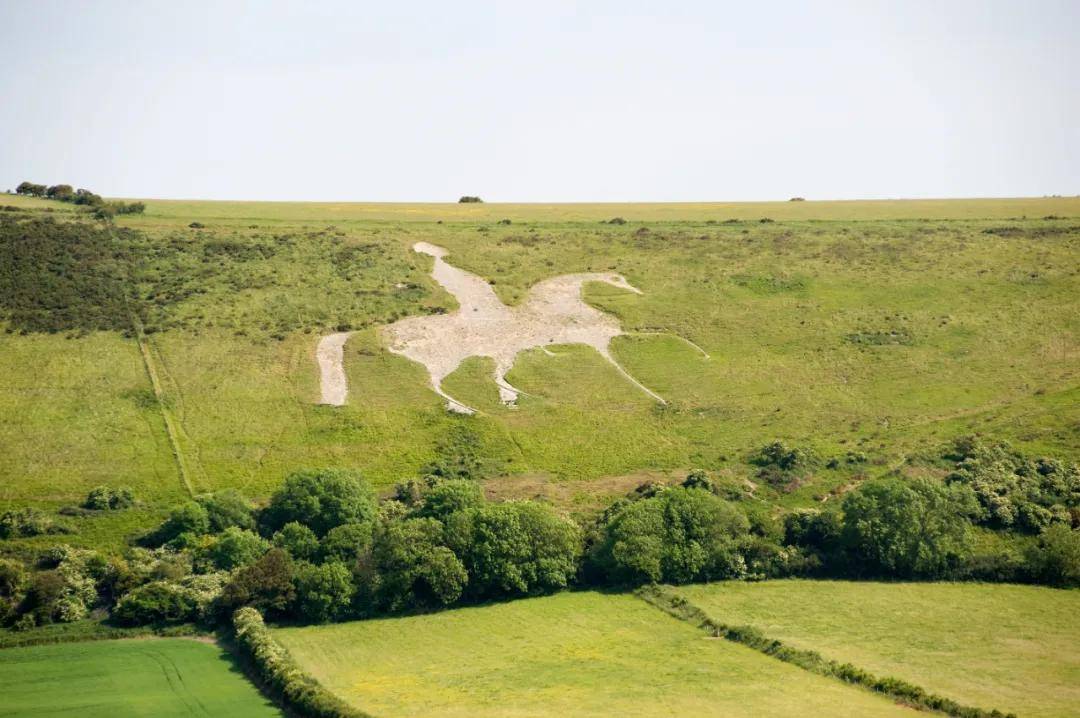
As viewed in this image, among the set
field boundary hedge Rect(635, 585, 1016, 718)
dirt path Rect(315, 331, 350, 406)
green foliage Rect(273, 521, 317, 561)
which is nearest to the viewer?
field boundary hedge Rect(635, 585, 1016, 718)

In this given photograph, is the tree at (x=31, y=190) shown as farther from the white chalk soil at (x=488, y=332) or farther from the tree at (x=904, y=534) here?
the tree at (x=904, y=534)

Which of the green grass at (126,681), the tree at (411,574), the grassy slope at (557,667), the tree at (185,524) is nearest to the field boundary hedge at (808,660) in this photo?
the grassy slope at (557,667)

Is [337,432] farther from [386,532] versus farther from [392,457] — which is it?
[386,532]

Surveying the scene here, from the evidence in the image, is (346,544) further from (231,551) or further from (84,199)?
(84,199)

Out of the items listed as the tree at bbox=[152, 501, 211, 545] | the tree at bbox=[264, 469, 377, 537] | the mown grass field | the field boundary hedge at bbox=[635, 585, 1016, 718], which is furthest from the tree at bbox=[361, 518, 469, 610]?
the mown grass field

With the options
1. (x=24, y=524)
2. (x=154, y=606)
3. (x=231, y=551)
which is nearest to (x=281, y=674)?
(x=154, y=606)

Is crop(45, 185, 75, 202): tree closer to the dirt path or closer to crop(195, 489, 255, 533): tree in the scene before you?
the dirt path
